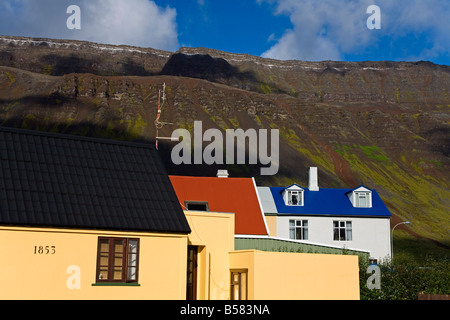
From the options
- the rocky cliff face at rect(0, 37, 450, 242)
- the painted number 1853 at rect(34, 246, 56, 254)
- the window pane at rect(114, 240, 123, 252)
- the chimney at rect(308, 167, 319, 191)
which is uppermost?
the rocky cliff face at rect(0, 37, 450, 242)

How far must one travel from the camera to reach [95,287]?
66.0 ft

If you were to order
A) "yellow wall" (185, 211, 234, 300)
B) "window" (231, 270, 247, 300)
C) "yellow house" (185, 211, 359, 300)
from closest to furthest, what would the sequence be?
"yellow house" (185, 211, 359, 300) < "window" (231, 270, 247, 300) < "yellow wall" (185, 211, 234, 300)

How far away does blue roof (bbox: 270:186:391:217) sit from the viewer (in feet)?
171

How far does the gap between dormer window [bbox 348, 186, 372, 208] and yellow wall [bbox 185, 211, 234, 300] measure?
1192 inches

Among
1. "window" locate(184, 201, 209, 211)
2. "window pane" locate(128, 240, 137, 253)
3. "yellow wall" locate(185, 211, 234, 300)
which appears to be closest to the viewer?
"window pane" locate(128, 240, 137, 253)

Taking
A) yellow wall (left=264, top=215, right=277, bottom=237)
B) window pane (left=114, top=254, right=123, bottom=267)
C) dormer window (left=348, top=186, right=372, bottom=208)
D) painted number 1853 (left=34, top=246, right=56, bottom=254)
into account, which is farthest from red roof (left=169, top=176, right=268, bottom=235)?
painted number 1853 (left=34, top=246, right=56, bottom=254)

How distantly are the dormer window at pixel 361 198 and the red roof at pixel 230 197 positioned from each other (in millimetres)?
15979

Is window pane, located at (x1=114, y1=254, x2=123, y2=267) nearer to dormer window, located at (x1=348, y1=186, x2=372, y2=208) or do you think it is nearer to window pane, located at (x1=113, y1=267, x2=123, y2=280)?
window pane, located at (x1=113, y1=267, x2=123, y2=280)

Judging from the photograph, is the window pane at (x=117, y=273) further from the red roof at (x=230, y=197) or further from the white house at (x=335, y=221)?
the white house at (x=335, y=221)

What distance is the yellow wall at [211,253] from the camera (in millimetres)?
24750

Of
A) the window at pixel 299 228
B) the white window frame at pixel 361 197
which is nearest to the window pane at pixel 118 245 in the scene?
the window at pixel 299 228

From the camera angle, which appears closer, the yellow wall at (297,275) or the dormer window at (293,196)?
the yellow wall at (297,275)

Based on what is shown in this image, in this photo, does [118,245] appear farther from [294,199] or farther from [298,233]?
[294,199]
